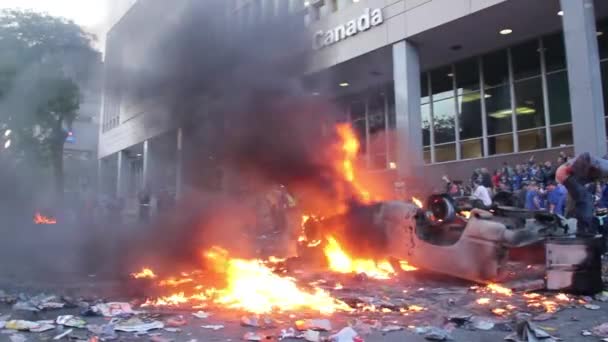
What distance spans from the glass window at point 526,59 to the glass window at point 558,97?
0.55 meters

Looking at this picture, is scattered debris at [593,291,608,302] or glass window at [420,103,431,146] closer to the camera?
scattered debris at [593,291,608,302]

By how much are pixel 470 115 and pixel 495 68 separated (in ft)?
5.64

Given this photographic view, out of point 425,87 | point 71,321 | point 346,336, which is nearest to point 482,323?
point 346,336

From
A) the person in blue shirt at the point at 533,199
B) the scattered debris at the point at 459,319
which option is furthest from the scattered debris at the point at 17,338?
the person in blue shirt at the point at 533,199

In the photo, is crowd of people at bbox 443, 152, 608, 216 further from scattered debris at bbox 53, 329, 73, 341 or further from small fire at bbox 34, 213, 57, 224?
small fire at bbox 34, 213, 57, 224

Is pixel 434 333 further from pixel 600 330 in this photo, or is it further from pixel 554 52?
pixel 554 52

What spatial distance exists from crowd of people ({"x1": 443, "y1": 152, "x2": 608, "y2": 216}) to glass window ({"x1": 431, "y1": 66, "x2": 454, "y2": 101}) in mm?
3513

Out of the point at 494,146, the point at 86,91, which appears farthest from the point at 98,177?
the point at 494,146

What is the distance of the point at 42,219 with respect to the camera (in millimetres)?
12828

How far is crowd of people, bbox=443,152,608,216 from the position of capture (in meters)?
8.38

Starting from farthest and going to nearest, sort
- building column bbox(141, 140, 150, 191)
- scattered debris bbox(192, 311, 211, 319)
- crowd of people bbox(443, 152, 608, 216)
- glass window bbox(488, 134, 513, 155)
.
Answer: glass window bbox(488, 134, 513, 155) → building column bbox(141, 140, 150, 191) → crowd of people bbox(443, 152, 608, 216) → scattered debris bbox(192, 311, 211, 319)

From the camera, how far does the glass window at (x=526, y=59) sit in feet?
47.5

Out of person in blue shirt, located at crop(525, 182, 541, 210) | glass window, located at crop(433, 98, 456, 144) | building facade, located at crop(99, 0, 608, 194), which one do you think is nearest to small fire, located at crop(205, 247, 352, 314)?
building facade, located at crop(99, 0, 608, 194)

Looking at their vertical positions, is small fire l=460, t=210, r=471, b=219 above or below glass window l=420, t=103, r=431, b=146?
below
